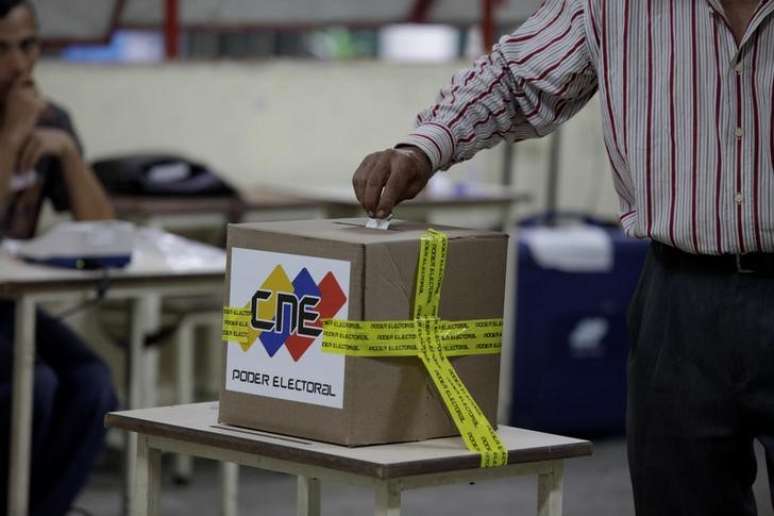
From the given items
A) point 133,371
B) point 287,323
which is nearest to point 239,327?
point 287,323

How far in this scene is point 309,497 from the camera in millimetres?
2400

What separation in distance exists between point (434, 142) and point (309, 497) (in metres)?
0.64

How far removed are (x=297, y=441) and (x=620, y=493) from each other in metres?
2.78

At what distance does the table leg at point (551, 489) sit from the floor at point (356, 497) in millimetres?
2120

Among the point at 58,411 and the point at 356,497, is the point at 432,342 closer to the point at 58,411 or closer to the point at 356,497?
the point at 58,411

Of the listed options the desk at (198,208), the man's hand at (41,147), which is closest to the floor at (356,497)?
the desk at (198,208)

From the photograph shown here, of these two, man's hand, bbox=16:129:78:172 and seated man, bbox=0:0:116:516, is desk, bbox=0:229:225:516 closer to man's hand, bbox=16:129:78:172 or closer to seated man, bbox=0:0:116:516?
seated man, bbox=0:0:116:516

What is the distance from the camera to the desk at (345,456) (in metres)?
1.90

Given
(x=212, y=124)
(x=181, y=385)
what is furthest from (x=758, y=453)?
(x=212, y=124)

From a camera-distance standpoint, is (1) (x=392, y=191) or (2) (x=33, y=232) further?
(2) (x=33, y=232)

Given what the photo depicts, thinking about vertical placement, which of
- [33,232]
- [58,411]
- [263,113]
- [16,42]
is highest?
[16,42]

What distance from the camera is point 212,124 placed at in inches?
A: 202

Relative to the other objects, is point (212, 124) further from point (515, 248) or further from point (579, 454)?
point (579, 454)

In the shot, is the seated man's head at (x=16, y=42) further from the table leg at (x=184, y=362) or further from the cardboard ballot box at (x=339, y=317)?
the cardboard ballot box at (x=339, y=317)
